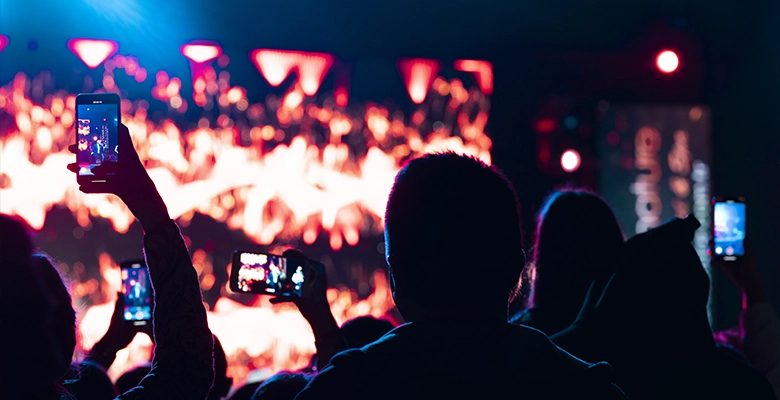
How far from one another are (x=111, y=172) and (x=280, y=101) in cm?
409

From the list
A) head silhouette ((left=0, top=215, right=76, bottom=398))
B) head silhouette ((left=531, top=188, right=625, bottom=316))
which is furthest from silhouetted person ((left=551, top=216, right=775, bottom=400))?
head silhouette ((left=0, top=215, right=76, bottom=398))

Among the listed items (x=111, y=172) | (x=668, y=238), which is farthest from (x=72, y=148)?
(x=668, y=238)

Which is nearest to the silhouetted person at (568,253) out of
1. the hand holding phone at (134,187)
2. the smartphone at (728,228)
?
the smartphone at (728,228)

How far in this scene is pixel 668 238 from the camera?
1.33 m

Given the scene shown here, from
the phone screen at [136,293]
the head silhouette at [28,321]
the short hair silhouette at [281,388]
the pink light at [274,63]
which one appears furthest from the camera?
the pink light at [274,63]

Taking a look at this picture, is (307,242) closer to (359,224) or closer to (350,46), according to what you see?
(359,224)

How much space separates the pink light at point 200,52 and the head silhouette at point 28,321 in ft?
12.8

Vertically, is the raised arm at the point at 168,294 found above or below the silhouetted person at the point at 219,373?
above

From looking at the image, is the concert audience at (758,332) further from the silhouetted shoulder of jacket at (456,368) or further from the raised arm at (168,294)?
the raised arm at (168,294)

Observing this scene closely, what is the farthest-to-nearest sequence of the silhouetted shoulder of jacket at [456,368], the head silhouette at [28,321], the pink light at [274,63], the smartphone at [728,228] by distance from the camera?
the pink light at [274,63], the smartphone at [728,228], the head silhouette at [28,321], the silhouetted shoulder of jacket at [456,368]

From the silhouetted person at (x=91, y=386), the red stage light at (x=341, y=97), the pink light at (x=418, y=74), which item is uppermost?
the pink light at (x=418, y=74)

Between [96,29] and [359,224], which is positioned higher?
[96,29]

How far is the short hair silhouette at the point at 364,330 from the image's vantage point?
1.65 m

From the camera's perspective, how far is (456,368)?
0.80 metres
